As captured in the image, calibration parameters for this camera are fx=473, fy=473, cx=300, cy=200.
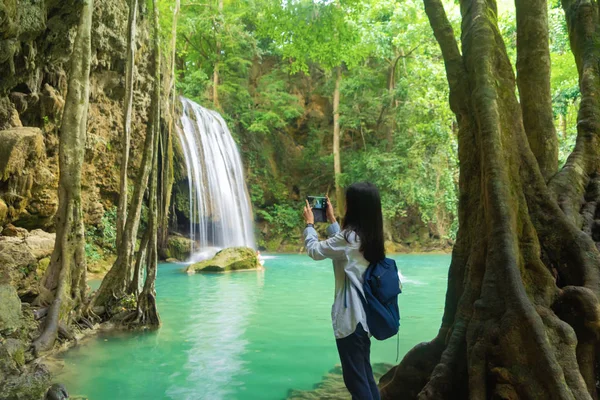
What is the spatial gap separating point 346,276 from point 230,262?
13188 mm

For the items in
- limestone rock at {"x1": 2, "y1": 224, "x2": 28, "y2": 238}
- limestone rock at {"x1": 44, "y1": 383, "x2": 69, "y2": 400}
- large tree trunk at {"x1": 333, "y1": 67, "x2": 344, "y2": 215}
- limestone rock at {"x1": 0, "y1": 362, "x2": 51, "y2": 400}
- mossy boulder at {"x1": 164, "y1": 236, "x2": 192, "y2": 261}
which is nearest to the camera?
limestone rock at {"x1": 0, "y1": 362, "x2": 51, "y2": 400}

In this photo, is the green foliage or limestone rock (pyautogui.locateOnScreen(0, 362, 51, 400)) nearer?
limestone rock (pyautogui.locateOnScreen(0, 362, 51, 400))

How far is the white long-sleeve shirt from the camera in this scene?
2.79 meters

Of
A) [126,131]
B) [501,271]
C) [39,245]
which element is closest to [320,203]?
[501,271]

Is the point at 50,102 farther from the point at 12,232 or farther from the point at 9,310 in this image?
the point at 9,310

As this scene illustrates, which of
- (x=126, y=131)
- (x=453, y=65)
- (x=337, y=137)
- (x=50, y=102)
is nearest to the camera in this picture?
(x=453, y=65)

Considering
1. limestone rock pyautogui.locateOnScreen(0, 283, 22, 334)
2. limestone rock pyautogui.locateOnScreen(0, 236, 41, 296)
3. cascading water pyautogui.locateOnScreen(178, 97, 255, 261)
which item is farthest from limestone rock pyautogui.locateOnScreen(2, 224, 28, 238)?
cascading water pyautogui.locateOnScreen(178, 97, 255, 261)

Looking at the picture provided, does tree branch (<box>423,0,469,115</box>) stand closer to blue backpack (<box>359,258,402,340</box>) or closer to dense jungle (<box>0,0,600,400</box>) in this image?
dense jungle (<box>0,0,600,400</box>)

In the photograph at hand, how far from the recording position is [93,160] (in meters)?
14.4

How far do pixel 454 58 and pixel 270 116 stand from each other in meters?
21.9

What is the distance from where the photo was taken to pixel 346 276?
2.88m

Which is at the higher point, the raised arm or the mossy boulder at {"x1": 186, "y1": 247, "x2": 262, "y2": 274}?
the raised arm

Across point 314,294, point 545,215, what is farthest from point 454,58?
point 314,294

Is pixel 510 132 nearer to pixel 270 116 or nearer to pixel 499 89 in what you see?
pixel 499 89
